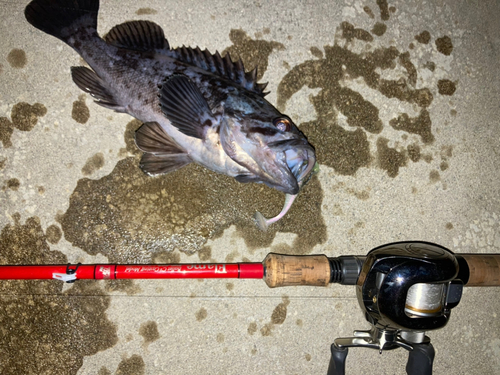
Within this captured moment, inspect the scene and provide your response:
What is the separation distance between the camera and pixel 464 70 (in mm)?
2828

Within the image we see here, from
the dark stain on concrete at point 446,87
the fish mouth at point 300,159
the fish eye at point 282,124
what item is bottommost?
the fish mouth at point 300,159

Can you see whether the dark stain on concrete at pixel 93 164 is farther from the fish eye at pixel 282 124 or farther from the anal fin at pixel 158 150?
the fish eye at pixel 282 124

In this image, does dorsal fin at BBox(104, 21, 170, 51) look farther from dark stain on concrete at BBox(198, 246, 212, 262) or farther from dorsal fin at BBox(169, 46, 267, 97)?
dark stain on concrete at BBox(198, 246, 212, 262)

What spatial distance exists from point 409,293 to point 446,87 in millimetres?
1850

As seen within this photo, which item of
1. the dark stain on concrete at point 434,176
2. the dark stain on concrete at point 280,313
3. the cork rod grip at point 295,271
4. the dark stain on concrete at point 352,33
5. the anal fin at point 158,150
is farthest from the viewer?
the dark stain on concrete at point 434,176

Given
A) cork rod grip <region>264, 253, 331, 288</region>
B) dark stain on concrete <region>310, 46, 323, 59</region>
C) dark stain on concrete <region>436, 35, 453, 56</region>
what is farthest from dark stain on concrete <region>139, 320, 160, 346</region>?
dark stain on concrete <region>436, 35, 453, 56</region>

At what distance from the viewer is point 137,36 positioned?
2314 mm

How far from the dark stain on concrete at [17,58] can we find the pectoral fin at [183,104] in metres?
1.13

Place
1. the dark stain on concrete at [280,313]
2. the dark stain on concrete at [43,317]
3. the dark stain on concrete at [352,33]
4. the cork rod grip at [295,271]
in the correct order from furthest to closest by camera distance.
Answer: the dark stain on concrete at [352,33] < the dark stain on concrete at [280,313] < the dark stain on concrete at [43,317] < the cork rod grip at [295,271]

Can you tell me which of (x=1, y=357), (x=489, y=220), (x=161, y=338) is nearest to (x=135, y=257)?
(x=161, y=338)

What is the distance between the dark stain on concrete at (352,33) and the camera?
2633 mm

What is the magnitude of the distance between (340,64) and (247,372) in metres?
2.46

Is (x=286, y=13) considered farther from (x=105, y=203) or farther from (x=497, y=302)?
(x=497, y=302)

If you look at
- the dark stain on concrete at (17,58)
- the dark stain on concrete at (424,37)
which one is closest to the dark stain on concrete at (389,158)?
the dark stain on concrete at (424,37)
